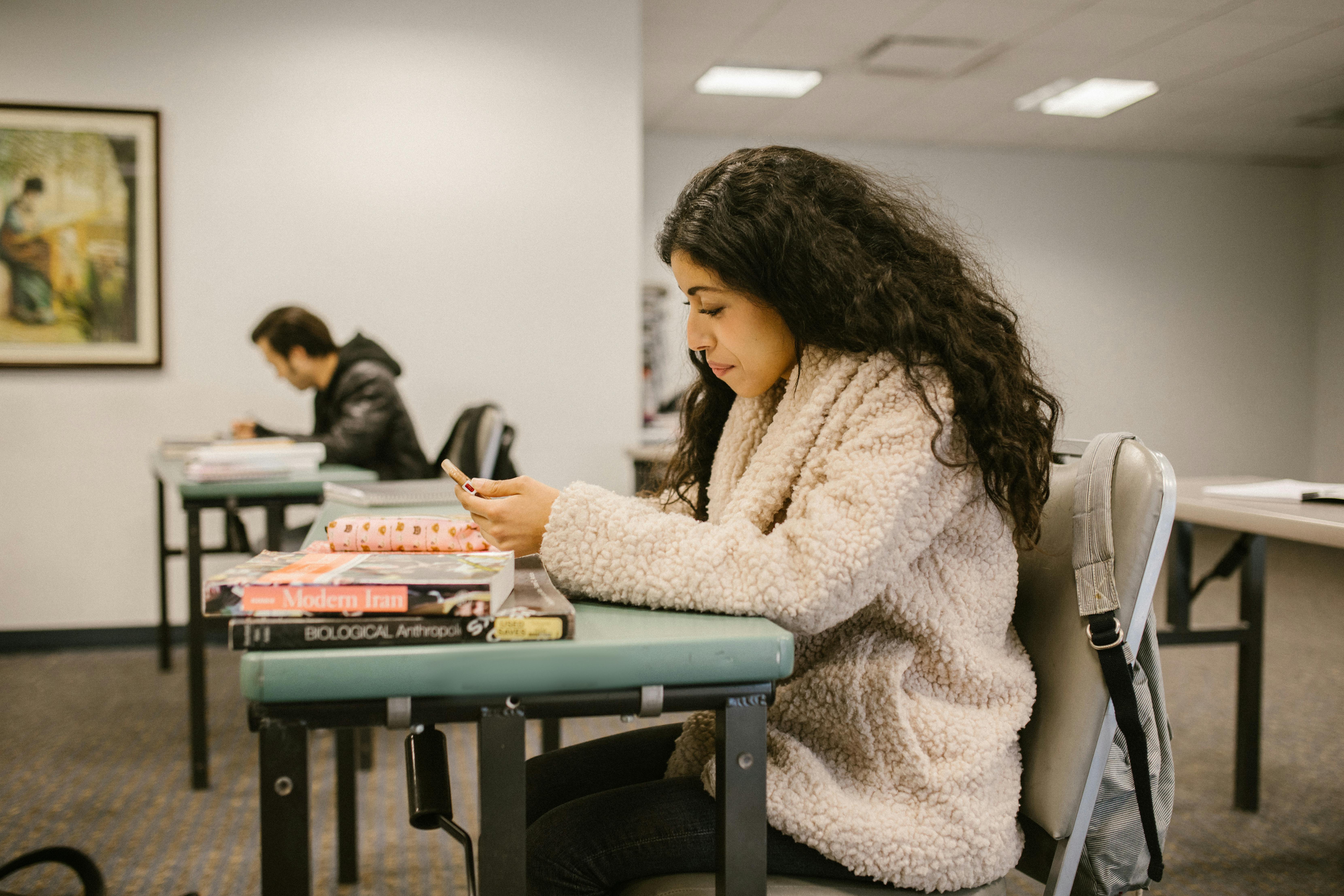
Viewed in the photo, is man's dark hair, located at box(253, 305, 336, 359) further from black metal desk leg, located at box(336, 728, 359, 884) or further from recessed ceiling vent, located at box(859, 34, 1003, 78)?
recessed ceiling vent, located at box(859, 34, 1003, 78)

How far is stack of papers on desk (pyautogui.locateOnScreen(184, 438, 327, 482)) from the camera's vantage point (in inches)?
80.0

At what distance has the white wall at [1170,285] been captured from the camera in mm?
6105

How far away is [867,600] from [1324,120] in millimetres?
6114

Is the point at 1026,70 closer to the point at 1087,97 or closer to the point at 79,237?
the point at 1087,97

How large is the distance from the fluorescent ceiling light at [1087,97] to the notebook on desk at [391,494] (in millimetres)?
4182

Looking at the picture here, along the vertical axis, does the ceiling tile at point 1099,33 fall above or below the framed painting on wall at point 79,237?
above

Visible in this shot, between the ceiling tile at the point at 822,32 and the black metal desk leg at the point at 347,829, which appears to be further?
the ceiling tile at the point at 822,32

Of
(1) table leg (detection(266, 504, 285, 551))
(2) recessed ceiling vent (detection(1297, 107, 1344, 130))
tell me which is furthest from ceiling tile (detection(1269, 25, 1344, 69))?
(1) table leg (detection(266, 504, 285, 551))

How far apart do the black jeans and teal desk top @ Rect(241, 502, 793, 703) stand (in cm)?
19

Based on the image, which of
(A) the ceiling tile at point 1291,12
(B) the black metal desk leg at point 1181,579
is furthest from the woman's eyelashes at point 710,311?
(A) the ceiling tile at point 1291,12

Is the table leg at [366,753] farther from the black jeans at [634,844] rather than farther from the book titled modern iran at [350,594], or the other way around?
the book titled modern iran at [350,594]

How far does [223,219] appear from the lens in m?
3.37

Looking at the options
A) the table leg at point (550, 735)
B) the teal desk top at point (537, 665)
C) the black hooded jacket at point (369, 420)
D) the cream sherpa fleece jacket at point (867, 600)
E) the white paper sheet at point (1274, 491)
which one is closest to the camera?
the teal desk top at point (537, 665)

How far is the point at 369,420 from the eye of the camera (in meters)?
2.79
